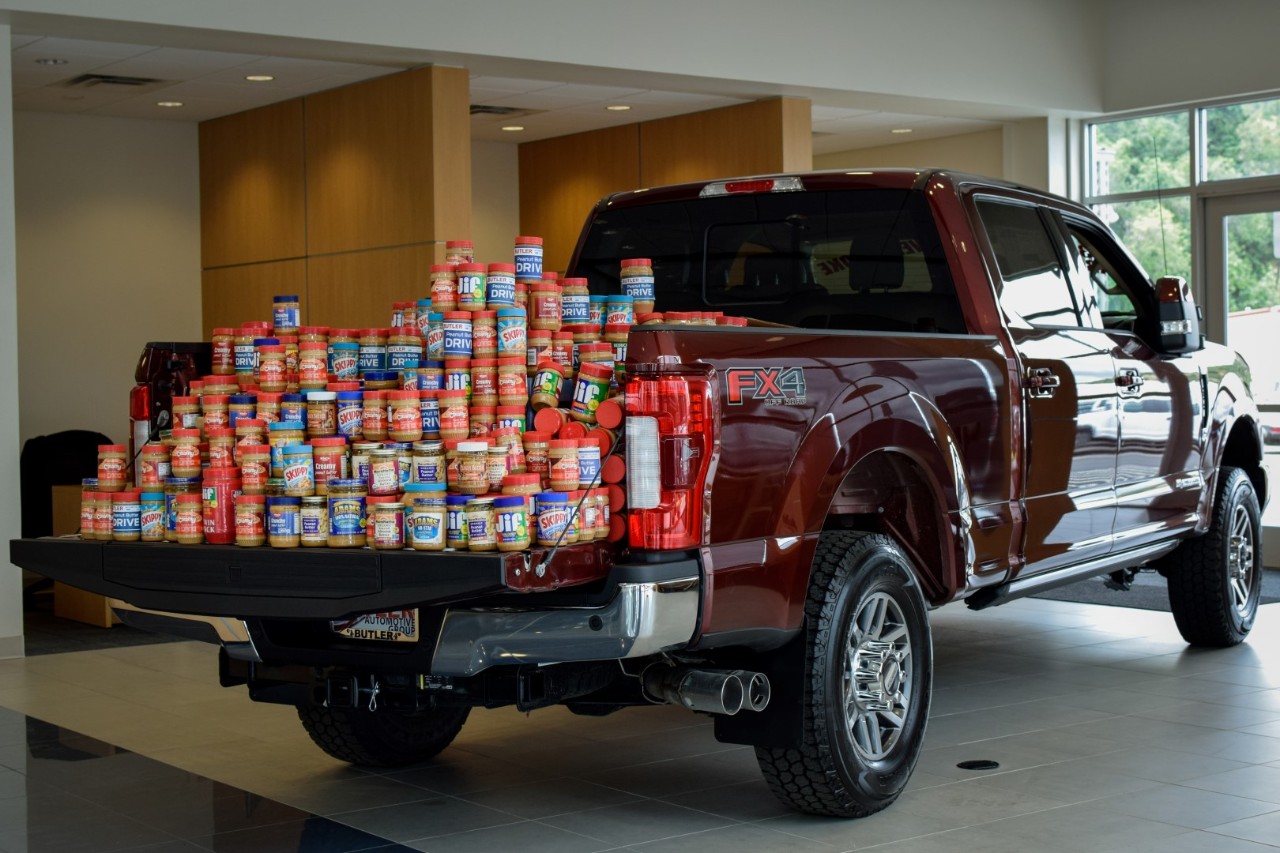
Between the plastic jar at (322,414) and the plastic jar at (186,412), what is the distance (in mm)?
405

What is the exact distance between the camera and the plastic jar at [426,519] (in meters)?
3.37

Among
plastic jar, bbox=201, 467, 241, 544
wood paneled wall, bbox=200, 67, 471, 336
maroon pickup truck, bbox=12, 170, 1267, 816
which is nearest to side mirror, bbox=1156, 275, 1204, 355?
maroon pickup truck, bbox=12, 170, 1267, 816

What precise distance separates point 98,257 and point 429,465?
9.41 metres

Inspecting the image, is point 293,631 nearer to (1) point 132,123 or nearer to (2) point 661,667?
(2) point 661,667

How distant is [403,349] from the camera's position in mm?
3910

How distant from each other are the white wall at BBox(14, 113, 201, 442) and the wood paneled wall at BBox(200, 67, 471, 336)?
220mm

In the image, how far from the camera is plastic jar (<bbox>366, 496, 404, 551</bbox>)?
11.2 feet

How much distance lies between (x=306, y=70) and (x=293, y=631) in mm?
6740

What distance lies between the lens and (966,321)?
15.3 feet

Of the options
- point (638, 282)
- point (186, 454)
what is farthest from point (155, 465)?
point (638, 282)

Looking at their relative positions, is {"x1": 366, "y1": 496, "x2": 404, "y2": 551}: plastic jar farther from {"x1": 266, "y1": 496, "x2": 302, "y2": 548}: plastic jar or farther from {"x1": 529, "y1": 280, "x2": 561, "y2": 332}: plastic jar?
{"x1": 529, "y1": 280, "x2": 561, "y2": 332}: plastic jar

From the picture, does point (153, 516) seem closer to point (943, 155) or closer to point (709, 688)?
point (709, 688)

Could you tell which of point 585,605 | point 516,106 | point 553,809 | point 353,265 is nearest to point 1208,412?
point 553,809

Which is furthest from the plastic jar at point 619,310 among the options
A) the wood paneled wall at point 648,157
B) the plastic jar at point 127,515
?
the wood paneled wall at point 648,157
